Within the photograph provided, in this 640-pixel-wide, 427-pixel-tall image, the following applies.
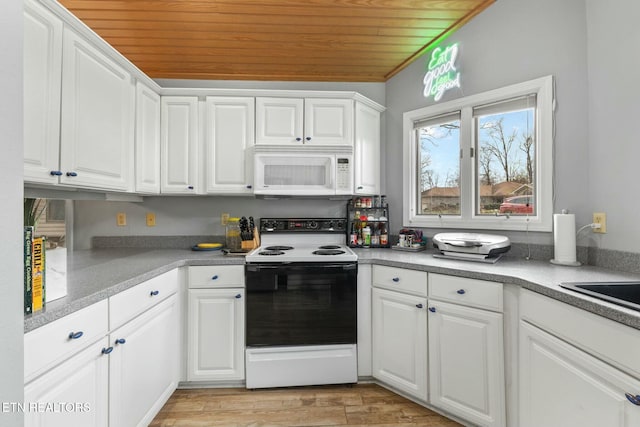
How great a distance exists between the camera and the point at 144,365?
1.53 m

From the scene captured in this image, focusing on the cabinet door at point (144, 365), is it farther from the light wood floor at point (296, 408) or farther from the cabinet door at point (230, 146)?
the cabinet door at point (230, 146)

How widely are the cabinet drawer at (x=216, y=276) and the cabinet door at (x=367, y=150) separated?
117cm

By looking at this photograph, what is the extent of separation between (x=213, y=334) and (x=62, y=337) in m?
1.04

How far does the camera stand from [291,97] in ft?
7.86

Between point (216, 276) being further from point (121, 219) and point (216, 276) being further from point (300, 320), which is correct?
point (121, 219)

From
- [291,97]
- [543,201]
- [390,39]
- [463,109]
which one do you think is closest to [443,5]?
[390,39]

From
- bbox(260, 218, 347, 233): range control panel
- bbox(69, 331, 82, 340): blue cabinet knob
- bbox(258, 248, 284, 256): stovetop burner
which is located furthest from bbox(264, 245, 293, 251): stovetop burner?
bbox(69, 331, 82, 340): blue cabinet knob

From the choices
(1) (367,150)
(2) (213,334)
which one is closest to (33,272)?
(2) (213,334)

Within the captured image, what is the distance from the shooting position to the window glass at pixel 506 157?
195cm

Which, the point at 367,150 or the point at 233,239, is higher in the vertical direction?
the point at 367,150

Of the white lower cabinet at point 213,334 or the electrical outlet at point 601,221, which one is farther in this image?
the white lower cabinet at point 213,334

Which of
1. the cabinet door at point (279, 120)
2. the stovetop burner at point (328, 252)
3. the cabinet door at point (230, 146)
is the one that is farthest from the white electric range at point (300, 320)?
the cabinet door at point (279, 120)

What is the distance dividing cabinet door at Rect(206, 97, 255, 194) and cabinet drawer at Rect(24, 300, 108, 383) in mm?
1315

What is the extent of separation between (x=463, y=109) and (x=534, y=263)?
3.99ft
